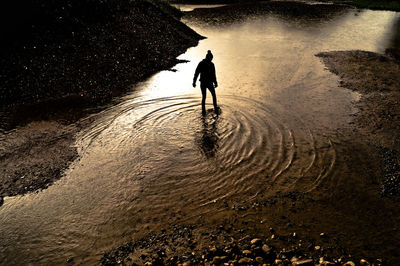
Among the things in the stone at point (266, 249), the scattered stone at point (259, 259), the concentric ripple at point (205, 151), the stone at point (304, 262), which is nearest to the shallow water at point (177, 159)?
the concentric ripple at point (205, 151)

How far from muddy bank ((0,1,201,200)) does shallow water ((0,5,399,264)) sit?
89 cm

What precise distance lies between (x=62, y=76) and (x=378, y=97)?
1453 cm

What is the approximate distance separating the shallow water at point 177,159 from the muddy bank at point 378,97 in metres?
0.71

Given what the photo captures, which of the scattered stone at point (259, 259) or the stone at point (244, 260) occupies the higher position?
the stone at point (244, 260)

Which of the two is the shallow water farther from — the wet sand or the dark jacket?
the dark jacket

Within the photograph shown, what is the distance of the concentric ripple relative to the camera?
6.79 metres

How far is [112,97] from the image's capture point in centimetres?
1195

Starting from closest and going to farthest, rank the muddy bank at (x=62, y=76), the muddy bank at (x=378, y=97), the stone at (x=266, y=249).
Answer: the stone at (x=266, y=249)
the muddy bank at (x=378, y=97)
the muddy bank at (x=62, y=76)

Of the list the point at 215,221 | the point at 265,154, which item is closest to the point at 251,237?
the point at 215,221

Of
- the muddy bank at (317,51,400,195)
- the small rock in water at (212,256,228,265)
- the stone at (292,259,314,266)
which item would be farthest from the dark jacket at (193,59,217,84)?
the stone at (292,259,314,266)

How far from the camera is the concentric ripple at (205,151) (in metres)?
6.79

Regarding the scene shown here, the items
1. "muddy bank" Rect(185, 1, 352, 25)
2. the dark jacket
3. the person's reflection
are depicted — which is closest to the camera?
the person's reflection

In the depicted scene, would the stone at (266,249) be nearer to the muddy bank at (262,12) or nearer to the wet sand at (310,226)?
the wet sand at (310,226)

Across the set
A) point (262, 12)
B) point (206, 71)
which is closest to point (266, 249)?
point (206, 71)
